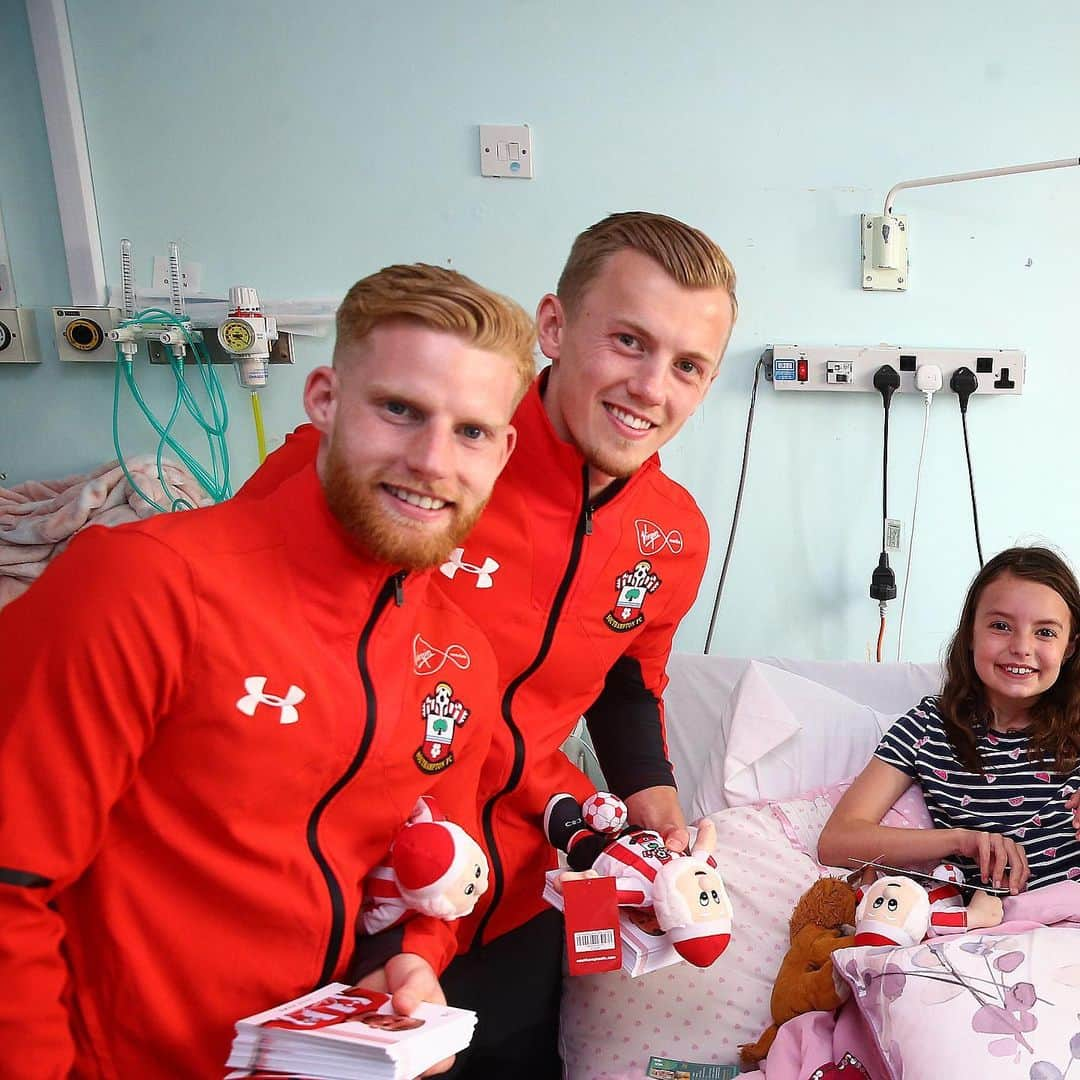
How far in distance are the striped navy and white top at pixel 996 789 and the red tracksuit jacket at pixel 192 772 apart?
103cm

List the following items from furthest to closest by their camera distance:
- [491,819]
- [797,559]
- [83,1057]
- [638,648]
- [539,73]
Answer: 1. [797,559]
2. [539,73]
3. [638,648]
4. [491,819]
5. [83,1057]

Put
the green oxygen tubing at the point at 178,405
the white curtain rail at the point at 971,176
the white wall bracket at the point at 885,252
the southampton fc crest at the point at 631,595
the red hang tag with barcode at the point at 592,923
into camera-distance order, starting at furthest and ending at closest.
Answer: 1. the white wall bracket at the point at 885,252
2. the green oxygen tubing at the point at 178,405
3. the white curtain rail at the point at 971,176
4. the southampton fc crest at the point at 631,595
5. the red hang tag with barcode at the point at 592,923

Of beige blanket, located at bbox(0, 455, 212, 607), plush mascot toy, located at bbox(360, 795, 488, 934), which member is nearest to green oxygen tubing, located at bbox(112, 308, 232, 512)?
beige blanket, located at bbox(0, 455, 212, 607)

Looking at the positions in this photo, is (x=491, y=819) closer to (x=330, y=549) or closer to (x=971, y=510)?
(x=330, y=549)

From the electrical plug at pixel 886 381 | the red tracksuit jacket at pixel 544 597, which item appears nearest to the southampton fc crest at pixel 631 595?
the red tracksuit jacket at pixel 544 597

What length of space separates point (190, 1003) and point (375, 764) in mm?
304

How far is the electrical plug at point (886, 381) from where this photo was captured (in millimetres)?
2498

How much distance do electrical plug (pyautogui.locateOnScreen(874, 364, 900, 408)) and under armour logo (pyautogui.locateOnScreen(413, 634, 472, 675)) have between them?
1.70 metres

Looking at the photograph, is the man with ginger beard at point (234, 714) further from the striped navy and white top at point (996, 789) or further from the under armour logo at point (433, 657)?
the striped navy and white top at point (996, 789)

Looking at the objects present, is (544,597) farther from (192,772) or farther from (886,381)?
(886,381)

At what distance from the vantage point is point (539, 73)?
2.39m

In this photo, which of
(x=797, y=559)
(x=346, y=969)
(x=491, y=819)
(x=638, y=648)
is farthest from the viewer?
(x=797, y=559)

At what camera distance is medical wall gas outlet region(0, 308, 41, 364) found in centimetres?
239

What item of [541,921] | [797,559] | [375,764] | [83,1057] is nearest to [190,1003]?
[83,1057]
